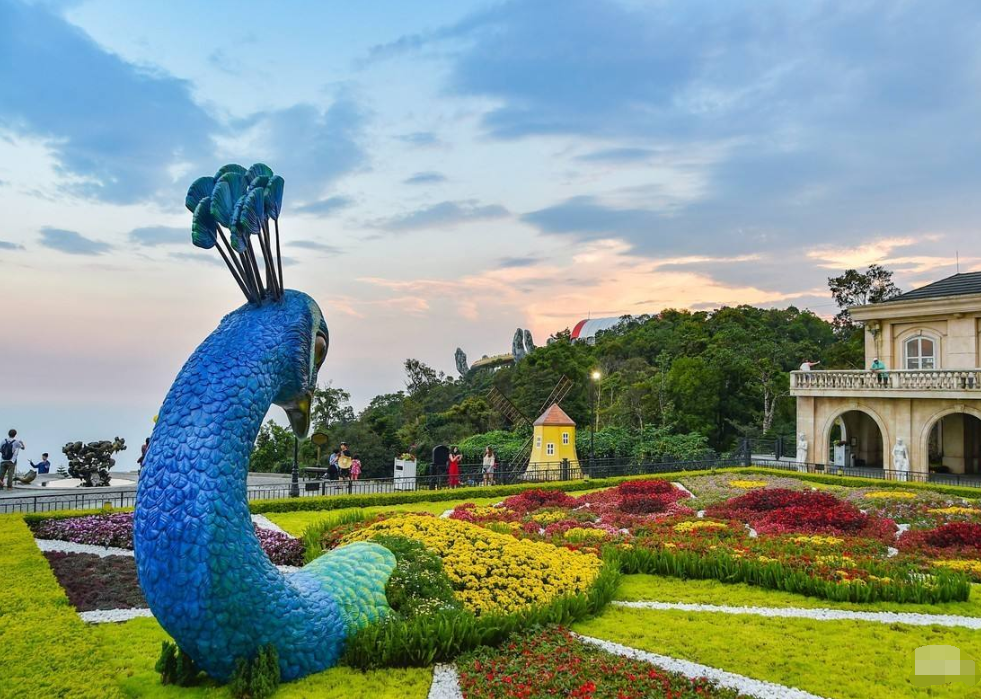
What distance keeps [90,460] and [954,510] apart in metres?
19.6

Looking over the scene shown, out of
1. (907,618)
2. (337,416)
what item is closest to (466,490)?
(907,618)

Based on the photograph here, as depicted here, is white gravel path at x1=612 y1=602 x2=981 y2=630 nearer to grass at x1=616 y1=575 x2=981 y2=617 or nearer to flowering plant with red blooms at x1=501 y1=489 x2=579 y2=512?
grass at x1=616 y1=575 x2=981 y2=617

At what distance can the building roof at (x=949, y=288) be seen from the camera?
905 inches

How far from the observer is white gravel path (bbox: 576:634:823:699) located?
544 cm

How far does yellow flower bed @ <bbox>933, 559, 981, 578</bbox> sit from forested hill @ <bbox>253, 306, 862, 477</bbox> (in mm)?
19196

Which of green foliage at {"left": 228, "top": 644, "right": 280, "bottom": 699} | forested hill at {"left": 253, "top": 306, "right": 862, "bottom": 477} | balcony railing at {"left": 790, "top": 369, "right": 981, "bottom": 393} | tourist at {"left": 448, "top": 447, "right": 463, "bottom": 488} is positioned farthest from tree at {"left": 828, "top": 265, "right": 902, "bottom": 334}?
green foliage at {"left": 228, "top": 644, "right": 280, "bottom": 699}

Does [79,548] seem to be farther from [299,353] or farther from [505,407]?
[505,407]

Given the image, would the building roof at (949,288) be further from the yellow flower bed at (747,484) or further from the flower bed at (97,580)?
the flower bed at (97,580)

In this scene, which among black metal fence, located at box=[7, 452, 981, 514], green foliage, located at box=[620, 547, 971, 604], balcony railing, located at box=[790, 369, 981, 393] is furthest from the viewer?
balcony railing, located at box=[790, 369, 981, 393]

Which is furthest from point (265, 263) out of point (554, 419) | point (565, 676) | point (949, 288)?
point (949, 288)

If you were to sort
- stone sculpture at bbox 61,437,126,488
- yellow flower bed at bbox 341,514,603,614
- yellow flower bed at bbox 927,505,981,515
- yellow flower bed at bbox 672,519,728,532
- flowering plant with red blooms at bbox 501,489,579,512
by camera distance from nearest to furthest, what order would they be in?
yellow flower bed at bbox 341,514,603,614 < yellow flower bed at bbox 672,519,728,532 < yellow flower bed at bbox 927,505,981,515 < flowering plant with red blooms at bbox 501,489,579,512 < stone sculpture at bbox 61,437,126,488

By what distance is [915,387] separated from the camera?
66.5ft

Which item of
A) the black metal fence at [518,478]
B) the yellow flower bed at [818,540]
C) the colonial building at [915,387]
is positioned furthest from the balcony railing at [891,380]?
the yellow flower bed at [818,540]

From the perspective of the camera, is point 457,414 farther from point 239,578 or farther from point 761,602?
point 239,578
